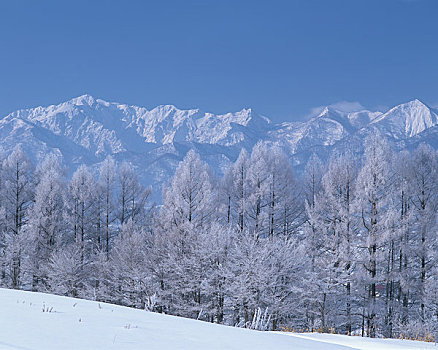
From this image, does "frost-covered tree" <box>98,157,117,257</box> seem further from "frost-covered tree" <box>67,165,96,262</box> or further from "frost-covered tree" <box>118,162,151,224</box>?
"frost-covered tree" <box>67,165,96,262</box>

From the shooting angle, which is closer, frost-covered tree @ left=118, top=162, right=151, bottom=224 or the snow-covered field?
the snow-covered field

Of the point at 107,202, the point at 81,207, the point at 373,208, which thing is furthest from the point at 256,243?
the point at 81,207

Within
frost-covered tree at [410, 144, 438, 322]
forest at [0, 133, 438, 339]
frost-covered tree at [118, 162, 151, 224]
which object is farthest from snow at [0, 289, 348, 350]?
frost-covered tree at [118, 162, 151, 224]

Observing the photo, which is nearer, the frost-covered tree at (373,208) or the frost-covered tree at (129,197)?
the frost-covered tree at (373,208)

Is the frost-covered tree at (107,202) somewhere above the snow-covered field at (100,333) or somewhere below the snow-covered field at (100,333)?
above

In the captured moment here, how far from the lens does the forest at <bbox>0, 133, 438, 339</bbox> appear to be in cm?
2216

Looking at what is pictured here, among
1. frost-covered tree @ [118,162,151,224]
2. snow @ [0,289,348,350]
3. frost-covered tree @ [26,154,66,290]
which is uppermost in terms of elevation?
frost-covered tree @ [118,162,151,224]

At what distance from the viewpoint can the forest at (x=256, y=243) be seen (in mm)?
22156

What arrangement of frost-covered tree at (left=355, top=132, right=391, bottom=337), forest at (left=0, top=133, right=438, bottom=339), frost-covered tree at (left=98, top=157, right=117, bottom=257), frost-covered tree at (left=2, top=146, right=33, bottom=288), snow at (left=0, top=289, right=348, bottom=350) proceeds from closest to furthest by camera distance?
snow at (left=0, top=289, right=348, bottom=350) → frost-covered tree at (left=355, top=132, right=391, bottom=337) → forest at (left=0, top=133, right=438, bottom=339) → frost-covered tree at (left=2, top=146, right=33, bottom=288) → frost-covered tree at (left=98, top=157, right=117, bottom=257)

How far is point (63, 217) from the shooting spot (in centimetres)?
3206

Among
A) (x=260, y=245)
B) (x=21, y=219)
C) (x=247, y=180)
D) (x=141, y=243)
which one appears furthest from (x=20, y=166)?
(x=260, y=245)

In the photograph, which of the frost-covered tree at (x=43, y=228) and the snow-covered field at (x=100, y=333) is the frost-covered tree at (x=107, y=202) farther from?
the snow-covered field at (x=100, y=333)

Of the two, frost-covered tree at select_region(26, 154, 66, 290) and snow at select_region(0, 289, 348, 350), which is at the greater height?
frost-covered tree at select_region(26, 154, 66, 290)

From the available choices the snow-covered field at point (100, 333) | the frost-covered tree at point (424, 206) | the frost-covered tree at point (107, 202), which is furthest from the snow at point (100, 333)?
the frost-covered tree at point (107, 202)
